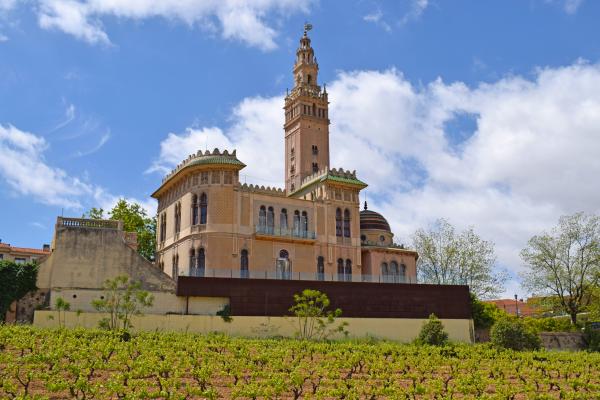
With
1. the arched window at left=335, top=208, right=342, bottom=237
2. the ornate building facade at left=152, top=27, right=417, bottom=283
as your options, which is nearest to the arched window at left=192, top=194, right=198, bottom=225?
the ornate building facade at left=152, top=27, right=417, bottom=283

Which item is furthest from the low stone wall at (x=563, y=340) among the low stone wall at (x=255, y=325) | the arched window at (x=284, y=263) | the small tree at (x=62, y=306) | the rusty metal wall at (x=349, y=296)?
the small tree at (x=62, y=306)

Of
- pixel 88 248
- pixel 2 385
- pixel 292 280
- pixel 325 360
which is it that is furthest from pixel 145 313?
pixel 2 385

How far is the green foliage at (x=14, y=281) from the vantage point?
34469mm

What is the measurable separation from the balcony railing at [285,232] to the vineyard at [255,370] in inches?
704

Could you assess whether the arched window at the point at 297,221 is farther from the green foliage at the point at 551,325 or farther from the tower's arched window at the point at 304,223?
the green foliage at the point at 551,325

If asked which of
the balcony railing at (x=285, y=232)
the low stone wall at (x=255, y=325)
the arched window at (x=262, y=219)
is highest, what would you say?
the arched window at (x=262, y=219)

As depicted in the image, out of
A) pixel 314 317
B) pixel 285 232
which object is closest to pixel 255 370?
pixel 314 317

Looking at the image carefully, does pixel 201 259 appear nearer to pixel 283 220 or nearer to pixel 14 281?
pixel 283 220

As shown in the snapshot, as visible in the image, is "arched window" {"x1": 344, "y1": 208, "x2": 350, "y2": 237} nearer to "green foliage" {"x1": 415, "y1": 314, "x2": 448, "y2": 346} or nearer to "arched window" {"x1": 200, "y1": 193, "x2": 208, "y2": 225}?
"arched window" {"x1": 200, "y1": 193, "x2": 208, "y2": 225}

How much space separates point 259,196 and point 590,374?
90.0ft

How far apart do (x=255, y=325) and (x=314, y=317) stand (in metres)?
3.43

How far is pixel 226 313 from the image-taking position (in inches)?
1454

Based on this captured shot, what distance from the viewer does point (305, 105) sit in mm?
61750

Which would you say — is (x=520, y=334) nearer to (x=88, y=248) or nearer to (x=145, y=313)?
(x=145, y=313)
